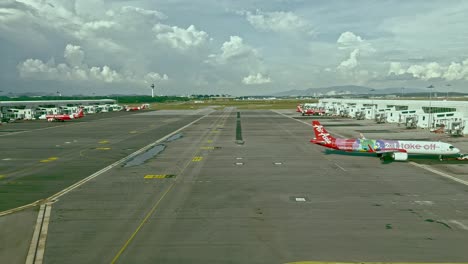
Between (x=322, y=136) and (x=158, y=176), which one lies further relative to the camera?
(x=322, y=136)

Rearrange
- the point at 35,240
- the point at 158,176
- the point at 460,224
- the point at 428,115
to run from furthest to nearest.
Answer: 1. the point at 428,115
2. the point at 158,176
3. the point at 460,224
4. the point at 35,240

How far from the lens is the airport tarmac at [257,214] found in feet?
77.5

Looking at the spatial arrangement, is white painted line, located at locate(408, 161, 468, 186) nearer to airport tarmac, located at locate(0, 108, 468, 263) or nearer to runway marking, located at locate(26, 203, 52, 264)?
airport tarmac, located at locate(0, 108, 468, 263)

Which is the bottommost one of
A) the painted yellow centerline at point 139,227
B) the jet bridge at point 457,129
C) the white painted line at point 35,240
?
the white painted line at point 35,240

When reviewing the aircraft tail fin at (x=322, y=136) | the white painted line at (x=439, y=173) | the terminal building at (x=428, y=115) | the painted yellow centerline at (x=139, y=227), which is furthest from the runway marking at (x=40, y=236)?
the terminal building at (x=428, y=115)

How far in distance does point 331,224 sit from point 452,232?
29.1 ft

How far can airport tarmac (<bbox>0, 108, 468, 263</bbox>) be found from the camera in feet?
77.5

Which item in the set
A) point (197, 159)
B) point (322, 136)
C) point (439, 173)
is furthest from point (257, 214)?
point (322, 136)

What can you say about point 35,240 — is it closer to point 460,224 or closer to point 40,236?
point 40,236

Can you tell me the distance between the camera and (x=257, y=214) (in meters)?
31.1

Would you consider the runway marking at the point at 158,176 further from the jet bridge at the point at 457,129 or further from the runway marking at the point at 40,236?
the jet bridge at the point at 457,129

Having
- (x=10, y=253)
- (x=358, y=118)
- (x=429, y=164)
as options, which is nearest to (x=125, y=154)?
(x=10, y=253)

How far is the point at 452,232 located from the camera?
27078 mm

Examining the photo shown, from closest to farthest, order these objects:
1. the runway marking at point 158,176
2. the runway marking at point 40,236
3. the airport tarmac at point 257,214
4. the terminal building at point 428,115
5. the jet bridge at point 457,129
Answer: the runway marking at point 40,236 < the airport tarmac at point 257,214 < the runway marking at point 158,176 < the jet bridge at point 457,129 < the terminal building at point 428,115
